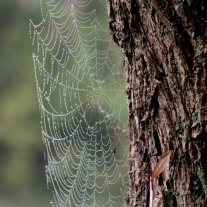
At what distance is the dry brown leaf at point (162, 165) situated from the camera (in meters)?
1.70

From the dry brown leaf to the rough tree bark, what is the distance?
0.05ft

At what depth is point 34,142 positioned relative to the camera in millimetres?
10562

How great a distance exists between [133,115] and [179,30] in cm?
27

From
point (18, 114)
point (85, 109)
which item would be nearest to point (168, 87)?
point (85, 109)

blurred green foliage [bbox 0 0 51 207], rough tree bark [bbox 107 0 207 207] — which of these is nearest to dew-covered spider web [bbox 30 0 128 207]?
rough tree bark [bbox 107 0 207 207]

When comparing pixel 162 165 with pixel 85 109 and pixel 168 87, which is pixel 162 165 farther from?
pixel 85 109

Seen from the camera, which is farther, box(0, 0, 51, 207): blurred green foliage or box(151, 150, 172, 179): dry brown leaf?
box(0, 0, 51, 207): blurred green foliage

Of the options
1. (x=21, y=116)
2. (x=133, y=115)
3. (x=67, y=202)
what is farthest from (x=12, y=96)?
(x=133, y=115)

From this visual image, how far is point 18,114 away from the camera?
10.4 metres

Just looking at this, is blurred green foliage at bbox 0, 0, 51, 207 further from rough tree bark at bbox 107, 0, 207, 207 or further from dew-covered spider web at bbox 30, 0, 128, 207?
rough tree bark at bbox 107, 0, 207, 207

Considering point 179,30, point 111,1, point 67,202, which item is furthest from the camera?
point 67,202

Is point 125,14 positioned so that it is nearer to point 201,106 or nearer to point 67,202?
point 201,106

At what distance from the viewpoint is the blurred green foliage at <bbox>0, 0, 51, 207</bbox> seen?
10.2 metres

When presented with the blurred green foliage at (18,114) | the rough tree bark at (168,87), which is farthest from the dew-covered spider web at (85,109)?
the blurred green foliage at (18,114)
